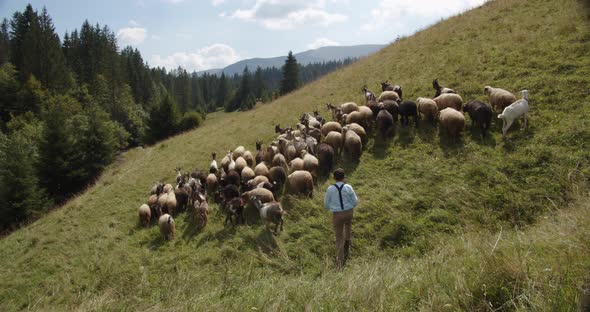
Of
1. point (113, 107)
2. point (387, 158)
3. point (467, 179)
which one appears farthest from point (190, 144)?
point (113, 107)

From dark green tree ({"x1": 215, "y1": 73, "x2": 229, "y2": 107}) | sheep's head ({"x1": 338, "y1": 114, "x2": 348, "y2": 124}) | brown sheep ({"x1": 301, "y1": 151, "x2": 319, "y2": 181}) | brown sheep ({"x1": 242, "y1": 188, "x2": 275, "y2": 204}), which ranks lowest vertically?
brown sheep ({"x1": 242, "y1": 188, "x2": 275, "y2": 204})

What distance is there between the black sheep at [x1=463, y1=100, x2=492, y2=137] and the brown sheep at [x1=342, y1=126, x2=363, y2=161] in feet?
14.6

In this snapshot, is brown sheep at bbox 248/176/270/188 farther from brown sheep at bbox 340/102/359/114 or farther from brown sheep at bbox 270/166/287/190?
brown sheep at bbox 340/102/359/114

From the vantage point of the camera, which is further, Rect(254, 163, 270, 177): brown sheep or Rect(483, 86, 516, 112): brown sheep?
Rect(254, 163, 270, 177): brown sheep

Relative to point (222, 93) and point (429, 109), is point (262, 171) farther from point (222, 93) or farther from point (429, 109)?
point (222, 93)

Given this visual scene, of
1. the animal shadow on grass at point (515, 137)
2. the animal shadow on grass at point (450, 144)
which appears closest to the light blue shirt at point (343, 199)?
the animal shadow on grass at point (450, 144)

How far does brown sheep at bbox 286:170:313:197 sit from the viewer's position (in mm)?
11820

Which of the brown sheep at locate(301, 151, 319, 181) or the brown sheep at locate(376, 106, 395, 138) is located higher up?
the brown sheep at locate(376, 106, 395, 138)

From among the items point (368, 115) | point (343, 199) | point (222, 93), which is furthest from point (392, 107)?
point (222, 93)

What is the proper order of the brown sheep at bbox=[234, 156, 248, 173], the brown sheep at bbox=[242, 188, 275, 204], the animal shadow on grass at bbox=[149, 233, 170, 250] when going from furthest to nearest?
1. the brown sheep at bbox=[234, 156, 248, 173]
2. the animal shadow on grass at bbox=[149, 233, 170, 250]
3. the brown sheep at bbox=[242, 188, 275, 204]

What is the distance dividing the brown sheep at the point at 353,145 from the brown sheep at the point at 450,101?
13.3 feet

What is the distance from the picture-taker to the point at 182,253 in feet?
35.9

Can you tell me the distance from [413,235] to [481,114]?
620 centimetres

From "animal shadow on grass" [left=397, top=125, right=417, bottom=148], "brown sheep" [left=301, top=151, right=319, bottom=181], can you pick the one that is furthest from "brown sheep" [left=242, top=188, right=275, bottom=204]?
"animal shadow on grass" [left=397, top=125, right=417, bottom=148]
